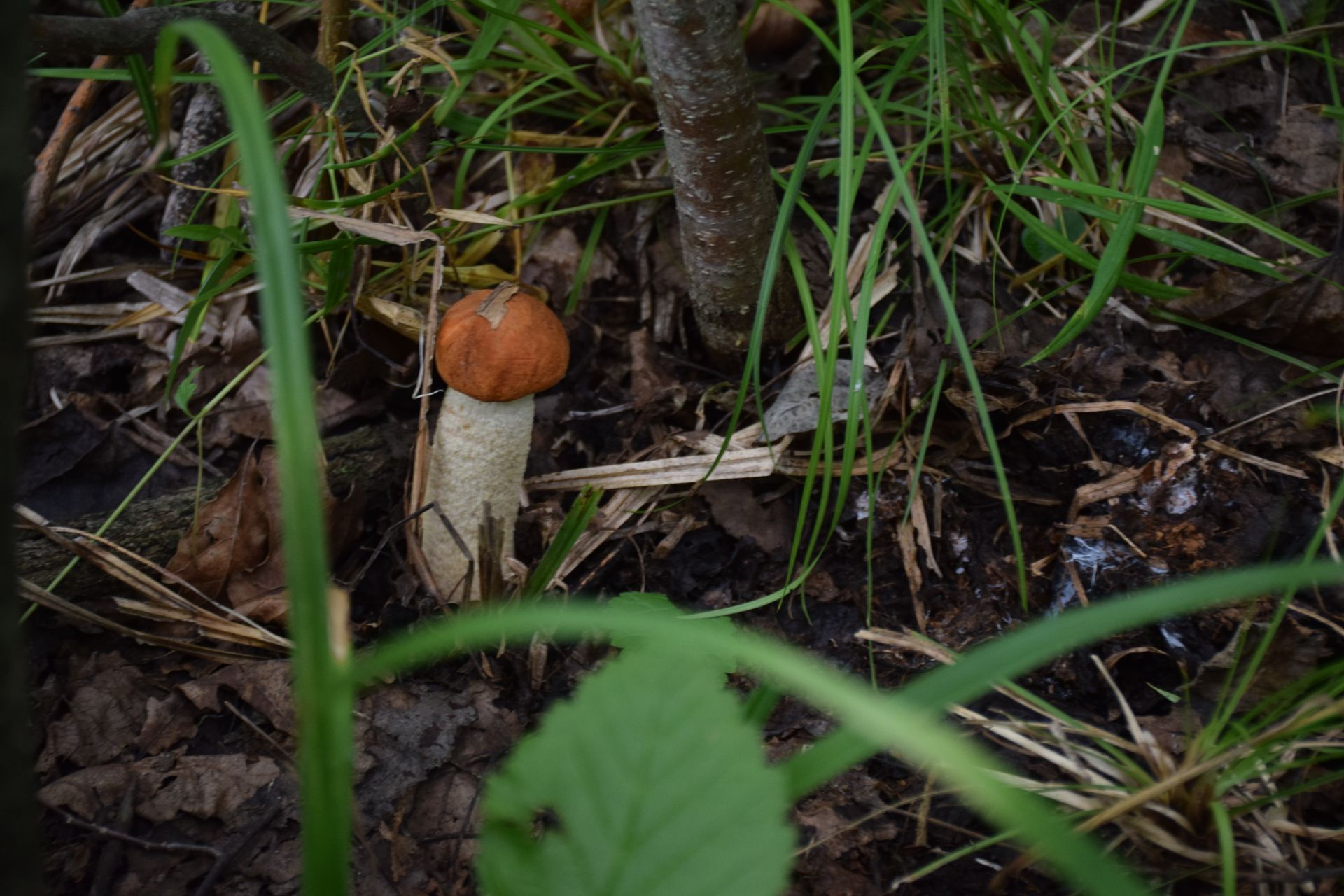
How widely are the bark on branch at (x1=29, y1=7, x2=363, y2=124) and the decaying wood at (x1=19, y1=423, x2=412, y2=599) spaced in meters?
0.84

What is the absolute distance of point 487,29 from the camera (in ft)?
7.48

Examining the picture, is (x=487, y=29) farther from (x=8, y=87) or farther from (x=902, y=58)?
(x=8, y=87)

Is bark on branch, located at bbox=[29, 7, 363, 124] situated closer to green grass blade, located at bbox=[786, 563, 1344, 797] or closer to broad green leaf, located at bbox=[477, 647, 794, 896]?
broad green leaf, located at bbox=[477, 647, 794, 896]

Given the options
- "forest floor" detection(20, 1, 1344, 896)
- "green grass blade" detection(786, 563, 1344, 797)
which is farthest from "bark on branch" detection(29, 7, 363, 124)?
"green grass blade" detection(786, 563, 1344, 797)

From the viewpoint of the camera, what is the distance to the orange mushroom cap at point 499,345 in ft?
6.54

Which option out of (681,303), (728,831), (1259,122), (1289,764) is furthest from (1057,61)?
(728,831)

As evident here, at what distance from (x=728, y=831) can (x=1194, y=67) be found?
2.73 meters

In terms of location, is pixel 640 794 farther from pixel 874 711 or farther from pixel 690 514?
pixel 690 514

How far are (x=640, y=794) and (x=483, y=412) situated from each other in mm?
1341

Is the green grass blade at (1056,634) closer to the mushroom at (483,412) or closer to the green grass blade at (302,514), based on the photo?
the green grass blade at (302,514)

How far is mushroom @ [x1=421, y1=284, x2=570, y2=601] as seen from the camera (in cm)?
200

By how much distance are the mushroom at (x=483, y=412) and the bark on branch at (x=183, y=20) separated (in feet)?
2.11

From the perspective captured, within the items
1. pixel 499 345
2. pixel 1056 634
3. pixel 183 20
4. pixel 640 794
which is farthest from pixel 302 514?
pixel 499 345

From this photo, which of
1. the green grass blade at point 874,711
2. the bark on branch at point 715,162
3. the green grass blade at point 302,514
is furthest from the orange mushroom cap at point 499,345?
the green grass blade at point 874,711
